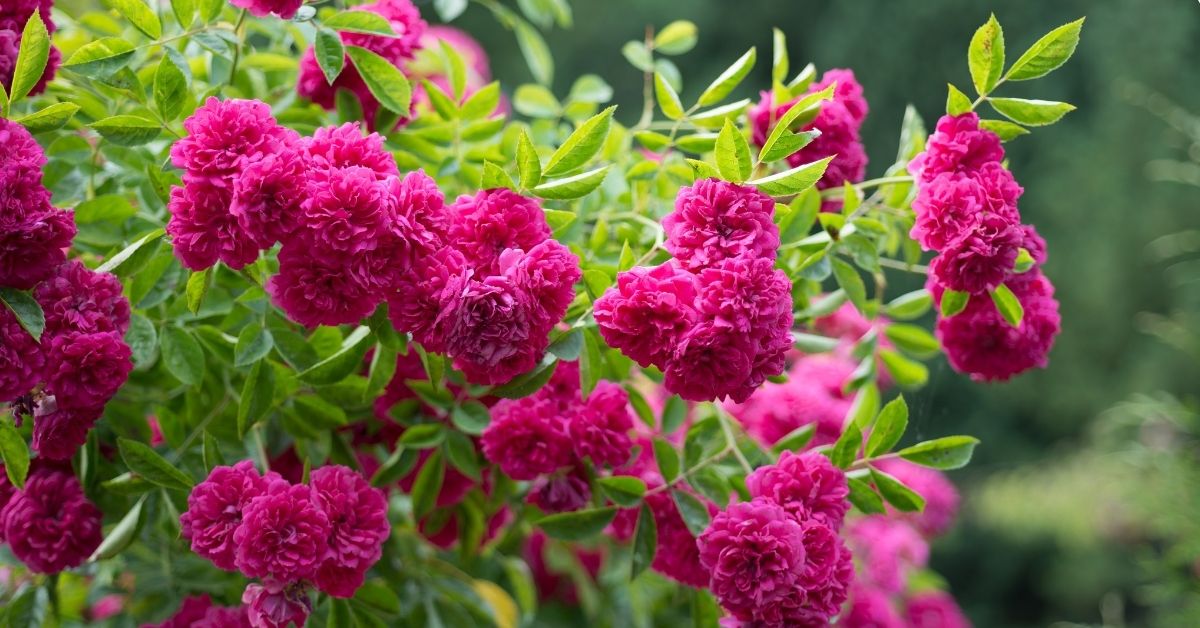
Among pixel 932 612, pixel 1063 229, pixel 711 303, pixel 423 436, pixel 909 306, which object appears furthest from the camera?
pixel 1063 229

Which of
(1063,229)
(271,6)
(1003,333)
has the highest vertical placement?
(271,6)

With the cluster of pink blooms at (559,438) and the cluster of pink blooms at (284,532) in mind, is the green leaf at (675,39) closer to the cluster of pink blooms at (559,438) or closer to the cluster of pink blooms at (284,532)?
the cluster of pink blooms at (559,438)

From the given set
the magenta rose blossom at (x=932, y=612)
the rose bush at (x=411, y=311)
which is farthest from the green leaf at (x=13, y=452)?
the magenta rose blossom at (x=932, y=612)

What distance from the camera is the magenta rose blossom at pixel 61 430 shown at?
2.16ft

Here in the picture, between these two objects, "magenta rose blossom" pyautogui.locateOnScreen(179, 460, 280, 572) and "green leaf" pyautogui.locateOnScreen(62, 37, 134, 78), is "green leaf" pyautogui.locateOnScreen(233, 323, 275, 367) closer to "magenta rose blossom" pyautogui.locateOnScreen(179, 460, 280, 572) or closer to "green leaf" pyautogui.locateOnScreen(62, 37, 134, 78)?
"magenta rose blossom" pyautogui.locateOnScreen(179, 460, 280, 572)

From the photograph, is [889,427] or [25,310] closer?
[25,310]

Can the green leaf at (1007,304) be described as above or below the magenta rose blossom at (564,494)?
above

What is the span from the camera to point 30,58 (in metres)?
0.65

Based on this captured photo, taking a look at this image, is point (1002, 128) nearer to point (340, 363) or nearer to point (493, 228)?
point (493, 228)

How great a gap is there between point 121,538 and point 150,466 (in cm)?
6

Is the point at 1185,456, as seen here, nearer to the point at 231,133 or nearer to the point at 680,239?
the point at 680,239

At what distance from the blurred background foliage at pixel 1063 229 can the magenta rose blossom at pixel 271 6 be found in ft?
7.67

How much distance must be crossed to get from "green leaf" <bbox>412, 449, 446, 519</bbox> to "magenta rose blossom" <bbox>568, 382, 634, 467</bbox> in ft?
0.36

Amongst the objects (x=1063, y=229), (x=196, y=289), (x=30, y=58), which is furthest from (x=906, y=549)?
(x=1063, y=229)
